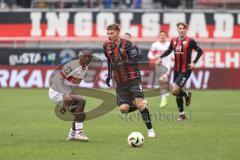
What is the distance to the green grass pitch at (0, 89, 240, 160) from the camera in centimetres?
1175

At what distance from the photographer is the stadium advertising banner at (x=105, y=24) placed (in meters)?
32.7

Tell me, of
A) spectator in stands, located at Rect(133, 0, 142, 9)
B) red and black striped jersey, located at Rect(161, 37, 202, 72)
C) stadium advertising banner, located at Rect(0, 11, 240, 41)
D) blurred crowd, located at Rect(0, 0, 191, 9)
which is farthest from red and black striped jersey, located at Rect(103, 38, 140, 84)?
blurred crowd, located at Rect(0, 0, 191, 9)

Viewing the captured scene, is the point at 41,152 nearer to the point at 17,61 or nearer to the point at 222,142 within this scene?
the point at 222,142

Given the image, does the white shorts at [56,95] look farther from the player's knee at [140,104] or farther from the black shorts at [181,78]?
the black shorts at [181,78]

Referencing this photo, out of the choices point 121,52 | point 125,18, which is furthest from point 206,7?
point 121,52

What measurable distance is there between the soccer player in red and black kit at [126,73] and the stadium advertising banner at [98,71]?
1508 cm

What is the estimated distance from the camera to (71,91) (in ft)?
46.2

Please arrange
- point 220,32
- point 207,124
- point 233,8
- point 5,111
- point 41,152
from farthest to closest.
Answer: point 233,8
point 220,32
point 5,111
point 207,124
point 41,152

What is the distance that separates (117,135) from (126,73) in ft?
4.78

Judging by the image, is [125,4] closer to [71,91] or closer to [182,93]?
[182,93]

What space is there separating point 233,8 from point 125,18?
576cm

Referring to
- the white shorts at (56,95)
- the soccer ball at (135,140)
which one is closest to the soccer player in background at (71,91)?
the white shorts at (56,95)

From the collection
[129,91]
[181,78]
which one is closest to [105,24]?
[181,78]

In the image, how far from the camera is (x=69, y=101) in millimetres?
13648
